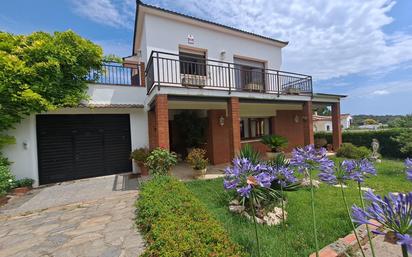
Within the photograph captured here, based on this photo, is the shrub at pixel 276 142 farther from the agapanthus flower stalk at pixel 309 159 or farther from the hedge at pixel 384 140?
the agapanthus flower stalk at pixel 309 159

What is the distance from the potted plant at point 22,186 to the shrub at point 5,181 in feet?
0.63

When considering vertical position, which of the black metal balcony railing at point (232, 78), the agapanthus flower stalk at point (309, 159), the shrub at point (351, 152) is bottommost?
the shrub at point (351, 152)

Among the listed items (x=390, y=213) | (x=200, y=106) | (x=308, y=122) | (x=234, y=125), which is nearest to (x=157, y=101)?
(x=234, y=125)

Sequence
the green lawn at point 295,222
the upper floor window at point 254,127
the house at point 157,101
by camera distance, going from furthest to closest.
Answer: the upper floor window at point 254,127 → the house at point 157,101 → the green lawn at point 295,222

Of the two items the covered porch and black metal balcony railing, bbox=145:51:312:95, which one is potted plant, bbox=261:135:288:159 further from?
black metal balcony railing, bbox=145:51:312:95

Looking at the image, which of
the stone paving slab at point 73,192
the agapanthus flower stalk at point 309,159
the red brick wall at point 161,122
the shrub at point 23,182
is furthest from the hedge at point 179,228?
the shrub at point 23,182

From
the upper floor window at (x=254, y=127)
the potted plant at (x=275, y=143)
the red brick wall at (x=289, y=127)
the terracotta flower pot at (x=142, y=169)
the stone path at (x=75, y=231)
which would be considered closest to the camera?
the stone path at (x=75, y=231)

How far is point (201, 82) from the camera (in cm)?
884

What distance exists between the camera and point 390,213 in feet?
3.34

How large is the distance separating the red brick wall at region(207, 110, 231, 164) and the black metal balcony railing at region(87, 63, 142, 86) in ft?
12.6

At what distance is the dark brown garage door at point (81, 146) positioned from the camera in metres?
8.48

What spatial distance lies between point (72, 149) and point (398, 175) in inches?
485

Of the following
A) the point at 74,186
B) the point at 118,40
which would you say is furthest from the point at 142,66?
the point at 74,186


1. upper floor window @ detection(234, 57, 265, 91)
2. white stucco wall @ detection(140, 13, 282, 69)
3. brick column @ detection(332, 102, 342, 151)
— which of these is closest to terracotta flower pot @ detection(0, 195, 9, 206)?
white stucco wall @ detection(140, 13, 282, 69)
